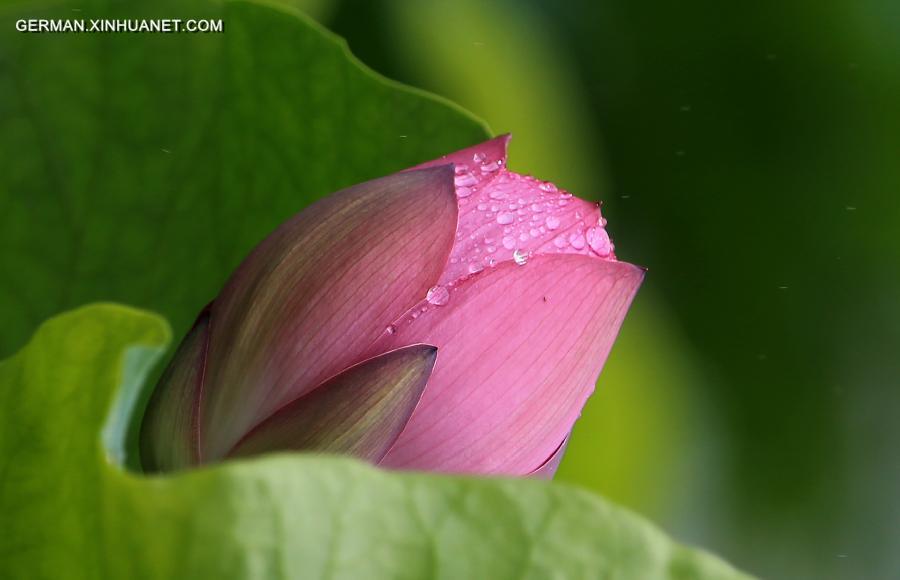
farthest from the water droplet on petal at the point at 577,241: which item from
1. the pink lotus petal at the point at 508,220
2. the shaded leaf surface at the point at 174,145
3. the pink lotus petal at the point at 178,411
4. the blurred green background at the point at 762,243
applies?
the blurred green background at the point at 762,243

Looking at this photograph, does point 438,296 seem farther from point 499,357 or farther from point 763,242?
point 763,242

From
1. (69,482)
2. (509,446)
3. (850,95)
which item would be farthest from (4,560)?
(850,95)

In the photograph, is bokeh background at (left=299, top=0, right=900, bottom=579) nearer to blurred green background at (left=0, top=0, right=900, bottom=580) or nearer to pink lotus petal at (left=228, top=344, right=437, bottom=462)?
blurred green background at (left=0, top=0, right=900, bottom=580)

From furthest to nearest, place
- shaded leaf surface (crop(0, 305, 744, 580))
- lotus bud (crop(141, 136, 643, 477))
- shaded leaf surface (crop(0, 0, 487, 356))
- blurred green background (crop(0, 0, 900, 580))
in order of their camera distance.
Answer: blurred green background (crop(0, 0, 900, 580)) → shaded leaf surface (crop(0, 0, 487, 356)) → lotus bud (crop(141, 136, 643, 477)) → shaded leaf surface (crop(0, 305, 744, 580))

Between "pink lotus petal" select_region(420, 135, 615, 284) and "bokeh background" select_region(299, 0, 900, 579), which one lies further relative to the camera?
"bokeh background" select_region(299, 0, 900, 579)

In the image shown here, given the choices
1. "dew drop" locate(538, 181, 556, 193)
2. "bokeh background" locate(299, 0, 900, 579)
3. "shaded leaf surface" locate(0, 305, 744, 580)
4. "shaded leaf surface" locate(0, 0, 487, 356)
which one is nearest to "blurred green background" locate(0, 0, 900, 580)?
"bokeh background" locate(299, 0, 900, 579)

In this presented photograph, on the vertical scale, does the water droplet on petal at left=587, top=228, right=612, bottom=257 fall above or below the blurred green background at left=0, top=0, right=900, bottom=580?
above

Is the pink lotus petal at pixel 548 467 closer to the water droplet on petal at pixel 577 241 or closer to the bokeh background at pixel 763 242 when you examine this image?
the water droplet on petal at pixel 577 241
